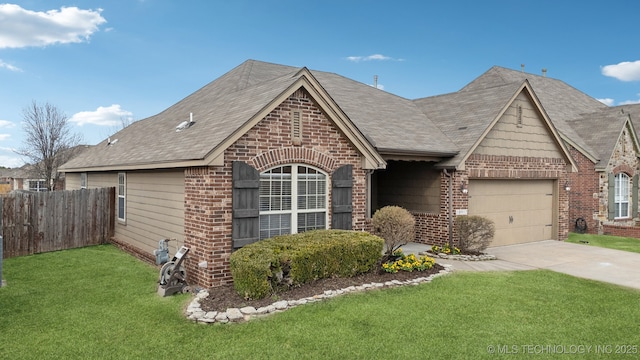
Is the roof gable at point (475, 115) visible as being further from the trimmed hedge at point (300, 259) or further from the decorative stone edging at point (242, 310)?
the decorative stone edging at point (242, 310)

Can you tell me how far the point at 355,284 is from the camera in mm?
8531

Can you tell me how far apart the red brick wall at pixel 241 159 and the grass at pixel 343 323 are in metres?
0.96

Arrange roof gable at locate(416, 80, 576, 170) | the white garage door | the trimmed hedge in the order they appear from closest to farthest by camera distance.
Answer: the trimmed hedge → roof gable at locate(416, 80, 576, 170) → the white garage door

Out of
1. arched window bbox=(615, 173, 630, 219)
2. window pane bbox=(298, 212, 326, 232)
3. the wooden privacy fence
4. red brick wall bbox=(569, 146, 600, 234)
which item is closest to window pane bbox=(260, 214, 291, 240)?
window pane bbox=(298, 212, 326, 232)

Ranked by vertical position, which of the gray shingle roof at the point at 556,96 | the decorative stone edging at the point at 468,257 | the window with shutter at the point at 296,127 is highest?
the gray shingle roof at the point at 556,96

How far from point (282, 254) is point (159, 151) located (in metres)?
5.28

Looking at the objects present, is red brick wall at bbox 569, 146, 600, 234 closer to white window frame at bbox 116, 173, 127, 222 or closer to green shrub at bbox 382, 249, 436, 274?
green shrub at bbox 382, 249, 436, 274

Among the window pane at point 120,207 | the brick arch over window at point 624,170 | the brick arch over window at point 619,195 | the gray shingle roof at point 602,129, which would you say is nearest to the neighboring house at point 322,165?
the window pane at point 120,207

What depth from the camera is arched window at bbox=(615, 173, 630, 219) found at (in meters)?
19.7

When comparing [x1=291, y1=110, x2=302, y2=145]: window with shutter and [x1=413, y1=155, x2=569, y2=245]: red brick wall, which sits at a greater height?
[x1=291, y1=110, x2=302, y2=145]: window with shutter

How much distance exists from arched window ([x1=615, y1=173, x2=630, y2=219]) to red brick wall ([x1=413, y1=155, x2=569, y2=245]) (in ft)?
18.6

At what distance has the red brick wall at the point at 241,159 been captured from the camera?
845 centimetres

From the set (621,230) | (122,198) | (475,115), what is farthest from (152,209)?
(621,230)

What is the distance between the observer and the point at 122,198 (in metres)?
14.0
